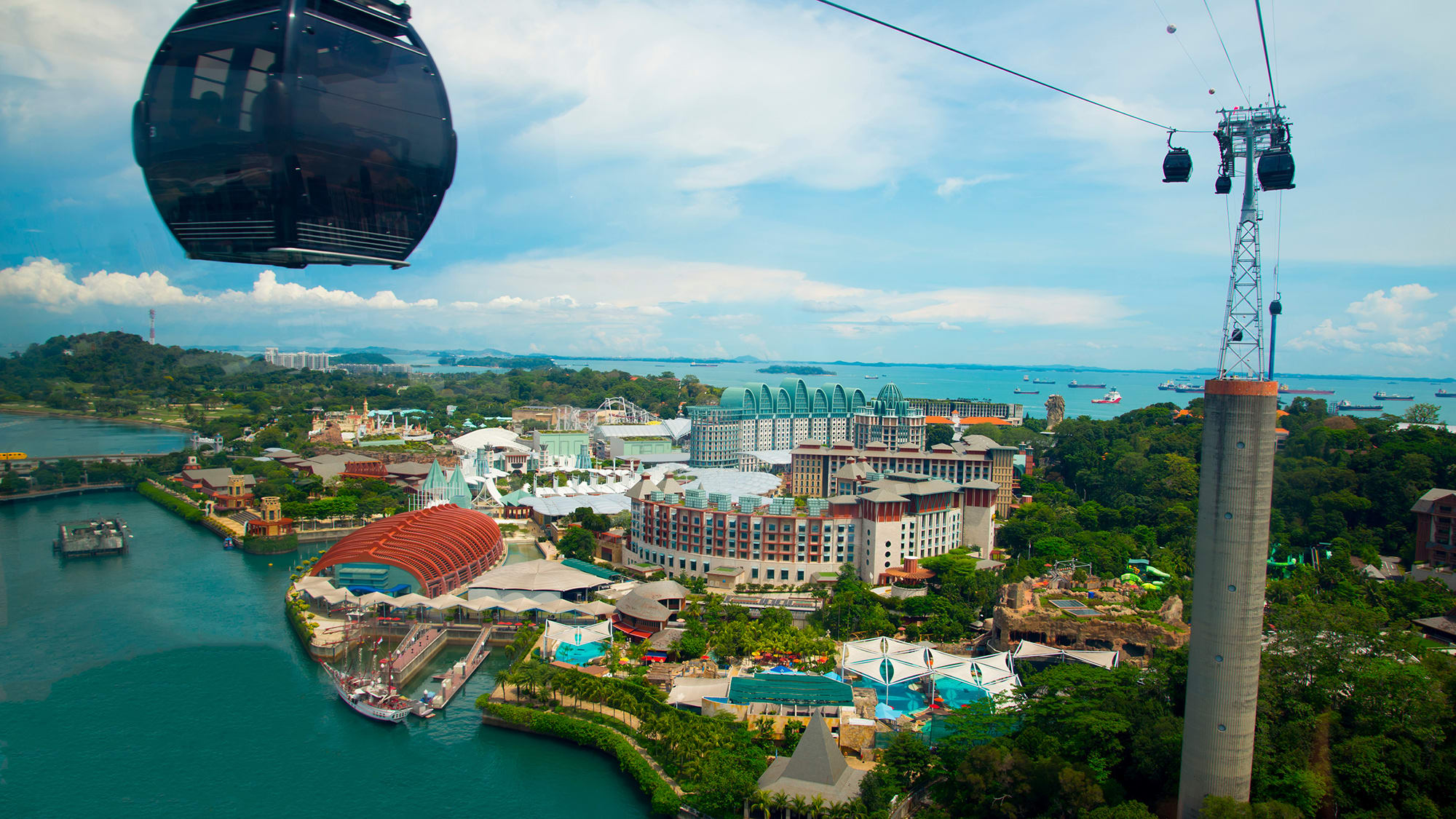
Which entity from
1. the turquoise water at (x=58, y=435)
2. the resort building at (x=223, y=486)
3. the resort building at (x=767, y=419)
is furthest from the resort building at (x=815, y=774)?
the resort building at (x=223, y=486)

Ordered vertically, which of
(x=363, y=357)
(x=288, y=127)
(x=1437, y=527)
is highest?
(x=288, y=127)

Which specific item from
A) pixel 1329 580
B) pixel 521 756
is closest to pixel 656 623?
pixel 521 756

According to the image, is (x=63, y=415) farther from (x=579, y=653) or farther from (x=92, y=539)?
(x=92, y=539)

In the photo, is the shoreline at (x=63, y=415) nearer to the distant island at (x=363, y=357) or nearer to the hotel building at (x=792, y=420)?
the distant island at (x=363, y=357)

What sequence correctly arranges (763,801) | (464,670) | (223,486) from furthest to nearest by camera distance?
(223,486) < (464,670) < (763,801)

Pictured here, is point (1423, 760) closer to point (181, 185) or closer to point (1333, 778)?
point (1333, 778)

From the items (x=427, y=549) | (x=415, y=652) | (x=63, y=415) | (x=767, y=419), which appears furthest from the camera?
(x=767, y=419)

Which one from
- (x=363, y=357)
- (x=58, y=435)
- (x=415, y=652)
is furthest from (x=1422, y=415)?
(x=58, y=435)
